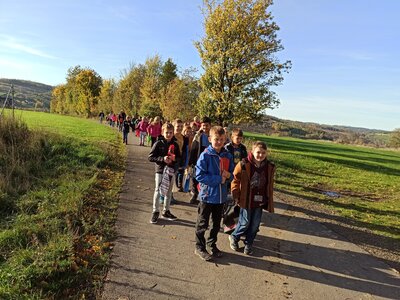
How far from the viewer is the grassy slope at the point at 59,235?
13.1ft

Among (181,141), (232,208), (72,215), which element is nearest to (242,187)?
(232,208)

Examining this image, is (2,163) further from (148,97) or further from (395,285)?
(148,97)

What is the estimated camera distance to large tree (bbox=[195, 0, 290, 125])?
64.3 ft

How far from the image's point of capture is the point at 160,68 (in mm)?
44344

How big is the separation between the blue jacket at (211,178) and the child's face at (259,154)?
1.88ft

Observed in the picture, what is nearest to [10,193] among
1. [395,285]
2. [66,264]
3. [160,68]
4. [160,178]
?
[160,178]

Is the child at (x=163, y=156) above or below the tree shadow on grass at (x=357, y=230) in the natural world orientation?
above

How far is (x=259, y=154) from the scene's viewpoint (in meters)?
5.34

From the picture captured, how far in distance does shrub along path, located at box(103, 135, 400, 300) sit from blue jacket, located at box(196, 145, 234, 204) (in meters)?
1.01

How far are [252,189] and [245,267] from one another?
1248mm

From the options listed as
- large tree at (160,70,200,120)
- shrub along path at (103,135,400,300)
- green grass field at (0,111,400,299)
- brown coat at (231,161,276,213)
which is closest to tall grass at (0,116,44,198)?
green grass field at (0,111,400,299)

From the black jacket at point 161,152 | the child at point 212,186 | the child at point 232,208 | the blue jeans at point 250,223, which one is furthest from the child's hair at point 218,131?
the black jacket at point 161,152

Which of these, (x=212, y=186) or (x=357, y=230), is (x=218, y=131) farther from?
(x=357, y=230)

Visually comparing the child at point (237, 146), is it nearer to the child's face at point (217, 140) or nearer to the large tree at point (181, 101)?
the child's face at point (217, 140)
